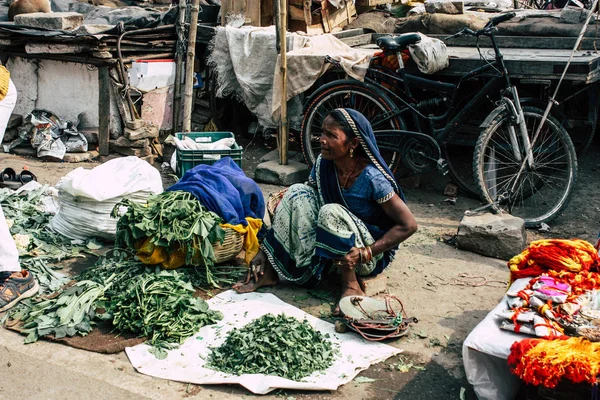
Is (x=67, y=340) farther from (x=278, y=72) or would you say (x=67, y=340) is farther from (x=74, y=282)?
(x=278, y=72)

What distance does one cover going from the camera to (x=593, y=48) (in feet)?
22.1

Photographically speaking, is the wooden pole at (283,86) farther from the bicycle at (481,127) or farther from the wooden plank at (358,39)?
the wooden plank at (358,39)

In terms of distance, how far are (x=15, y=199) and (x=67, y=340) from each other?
94.2 inches

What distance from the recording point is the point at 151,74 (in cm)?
789

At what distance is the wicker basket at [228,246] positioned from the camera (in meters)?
4.55

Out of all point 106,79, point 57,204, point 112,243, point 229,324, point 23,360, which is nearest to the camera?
point 23,360

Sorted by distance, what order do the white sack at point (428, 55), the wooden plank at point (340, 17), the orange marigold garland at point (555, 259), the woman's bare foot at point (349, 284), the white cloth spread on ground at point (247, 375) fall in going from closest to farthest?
the white cloth spread on ground at point (247, 375), the orange marigold garland at point (555, 259), the woman's bare foot at point (349, 284), the white sack at point (428, 55), the wooden plank at point (340, 17)

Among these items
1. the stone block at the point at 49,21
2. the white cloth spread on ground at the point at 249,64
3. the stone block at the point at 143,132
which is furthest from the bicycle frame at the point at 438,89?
the stone block at the point at 49,21

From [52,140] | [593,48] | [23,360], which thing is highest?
[593,48]

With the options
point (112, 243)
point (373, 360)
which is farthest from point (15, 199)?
point (373, 360)

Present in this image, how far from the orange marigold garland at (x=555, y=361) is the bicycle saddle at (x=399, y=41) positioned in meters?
3.84

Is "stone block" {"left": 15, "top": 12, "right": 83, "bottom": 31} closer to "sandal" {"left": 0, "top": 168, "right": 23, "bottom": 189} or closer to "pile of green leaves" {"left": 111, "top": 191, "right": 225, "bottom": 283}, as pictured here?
"sandal" {"left": 0, "top": 168, "right": 23, "bottom": 189}

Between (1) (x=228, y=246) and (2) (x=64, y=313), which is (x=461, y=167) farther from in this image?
(2) (x=64, y=313)

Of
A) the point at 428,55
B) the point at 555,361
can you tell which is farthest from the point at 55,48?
the point at 555,361
